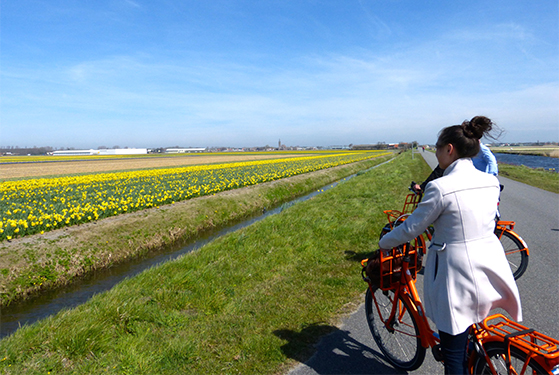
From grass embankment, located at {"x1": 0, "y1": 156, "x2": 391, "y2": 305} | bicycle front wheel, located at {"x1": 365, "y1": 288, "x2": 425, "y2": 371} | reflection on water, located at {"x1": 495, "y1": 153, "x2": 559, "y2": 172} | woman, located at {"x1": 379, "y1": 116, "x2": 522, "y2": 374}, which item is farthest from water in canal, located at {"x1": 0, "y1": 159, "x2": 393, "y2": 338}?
reflection on water, located at {"x1": 495, "y1": 153, "x2": 559, "y2": 172}

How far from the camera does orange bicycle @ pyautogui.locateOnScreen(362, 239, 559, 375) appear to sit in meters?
1.96

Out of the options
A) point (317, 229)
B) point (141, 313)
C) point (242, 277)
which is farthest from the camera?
point (317, 229)

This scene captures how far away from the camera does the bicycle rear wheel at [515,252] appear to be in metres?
4.93

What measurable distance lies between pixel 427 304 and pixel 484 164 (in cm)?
356

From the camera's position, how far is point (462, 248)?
1957 millimetres

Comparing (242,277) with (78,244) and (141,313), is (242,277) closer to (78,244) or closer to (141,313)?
(141,313)

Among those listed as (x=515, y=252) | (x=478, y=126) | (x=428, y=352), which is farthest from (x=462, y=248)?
(x=515, y=252)

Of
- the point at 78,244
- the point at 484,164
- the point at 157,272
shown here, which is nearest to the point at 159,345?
the point at 157,272

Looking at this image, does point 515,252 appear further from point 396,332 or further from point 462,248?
point 462,248

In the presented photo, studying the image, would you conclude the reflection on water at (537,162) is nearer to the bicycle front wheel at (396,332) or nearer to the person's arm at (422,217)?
the bicycle front wheel at (396,332)

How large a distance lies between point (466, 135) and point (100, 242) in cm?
875

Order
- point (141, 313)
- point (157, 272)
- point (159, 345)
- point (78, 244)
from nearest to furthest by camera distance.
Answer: point (159, 345), point (141, 313), point (157, 272), point (78, 244)

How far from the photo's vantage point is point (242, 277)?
5516mm

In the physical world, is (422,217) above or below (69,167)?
above
